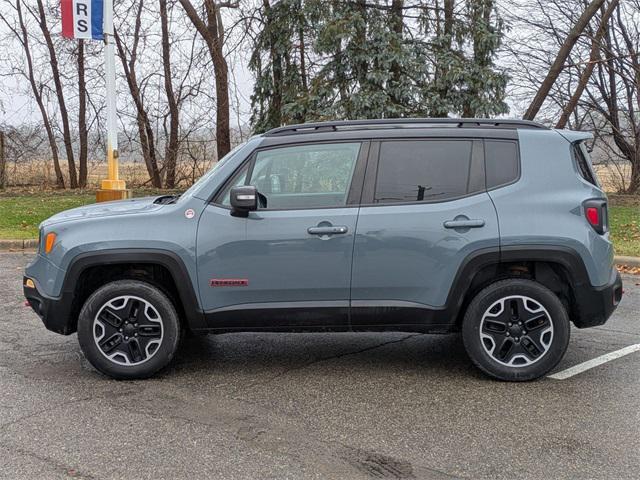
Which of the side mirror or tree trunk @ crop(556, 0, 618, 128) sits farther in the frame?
tree trunk @ crop(556, 0, 618, 128)

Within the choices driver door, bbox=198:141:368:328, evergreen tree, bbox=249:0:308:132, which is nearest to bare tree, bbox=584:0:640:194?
evergreen tree, bbox=249:0:308:132

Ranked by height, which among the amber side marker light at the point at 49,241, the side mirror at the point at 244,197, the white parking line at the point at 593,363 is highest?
the side mirror at the point at 244,197

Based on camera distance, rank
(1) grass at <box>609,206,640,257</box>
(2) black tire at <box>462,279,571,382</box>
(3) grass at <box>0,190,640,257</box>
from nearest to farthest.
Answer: (2) black tire at <box>462,279,571,382</box> → (1) grass at <box>609,206,640,257</box> → (3) grass at <box>0,190,640,257</box>

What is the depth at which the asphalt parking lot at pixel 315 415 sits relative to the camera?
360 cm

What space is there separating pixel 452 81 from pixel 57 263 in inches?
524

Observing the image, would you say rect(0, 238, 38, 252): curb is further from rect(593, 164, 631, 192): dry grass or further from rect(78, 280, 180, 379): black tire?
rect(593, 164, 631, 192): dry grass

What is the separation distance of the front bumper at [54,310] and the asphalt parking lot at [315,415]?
368 millimetres

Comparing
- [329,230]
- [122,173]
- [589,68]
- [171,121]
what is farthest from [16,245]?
[589,68]

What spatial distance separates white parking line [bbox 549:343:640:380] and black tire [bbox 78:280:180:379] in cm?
278

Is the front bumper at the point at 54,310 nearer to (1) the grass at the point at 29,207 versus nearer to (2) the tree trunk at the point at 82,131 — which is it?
(1) the grass at the point at 29,207

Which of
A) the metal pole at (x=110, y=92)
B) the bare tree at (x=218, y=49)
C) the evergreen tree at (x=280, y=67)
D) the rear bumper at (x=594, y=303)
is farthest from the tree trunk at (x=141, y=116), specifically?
the rear bumper at (x=594, y=303)

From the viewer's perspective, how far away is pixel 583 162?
5.14m

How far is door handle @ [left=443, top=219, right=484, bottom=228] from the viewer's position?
482 cm

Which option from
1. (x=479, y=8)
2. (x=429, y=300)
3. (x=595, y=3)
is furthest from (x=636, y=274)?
(x=595, y=3)
